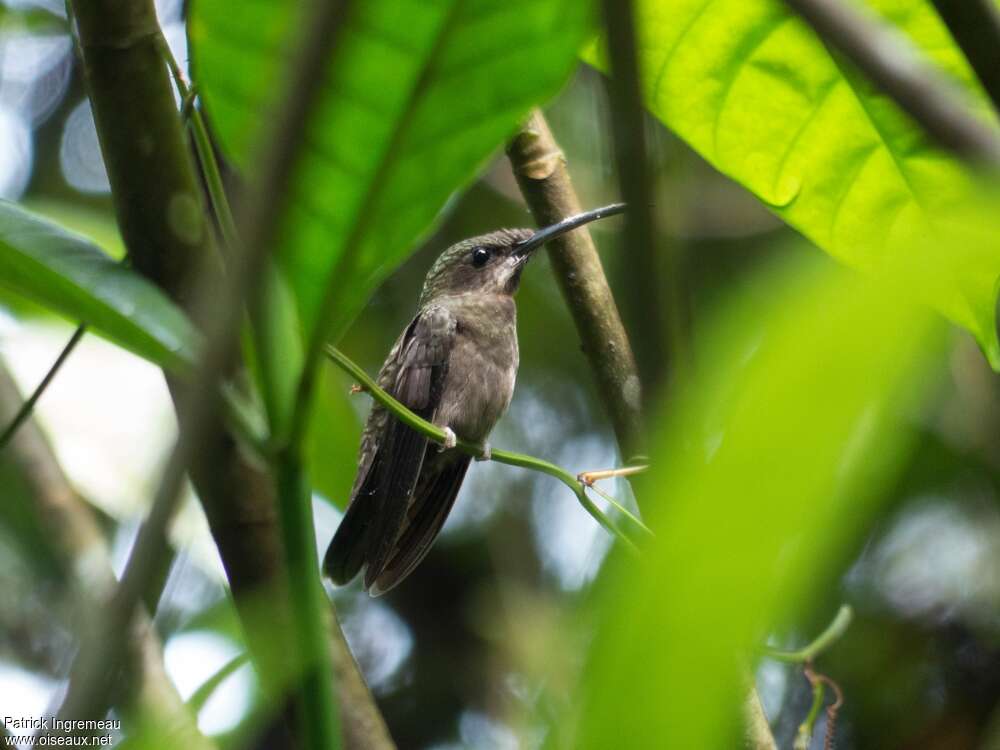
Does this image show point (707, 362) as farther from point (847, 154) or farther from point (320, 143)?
point (847, 154)

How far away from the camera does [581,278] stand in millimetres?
2023

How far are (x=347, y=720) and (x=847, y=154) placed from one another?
1.05 m

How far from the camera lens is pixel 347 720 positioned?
1.60 metres

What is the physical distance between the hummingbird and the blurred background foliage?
29cm

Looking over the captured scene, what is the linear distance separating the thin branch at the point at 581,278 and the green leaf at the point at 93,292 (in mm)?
943

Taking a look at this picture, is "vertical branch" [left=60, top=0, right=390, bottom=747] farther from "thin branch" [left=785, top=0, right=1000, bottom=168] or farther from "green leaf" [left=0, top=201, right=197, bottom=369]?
"thin branch" [left=785, top=0, right=1000, bottom=168]

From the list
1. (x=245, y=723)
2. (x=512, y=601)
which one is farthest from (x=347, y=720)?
(x=512, y=601)

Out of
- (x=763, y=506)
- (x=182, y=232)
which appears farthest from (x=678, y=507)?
(x=182, y=232)

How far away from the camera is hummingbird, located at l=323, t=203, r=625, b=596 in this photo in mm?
3059

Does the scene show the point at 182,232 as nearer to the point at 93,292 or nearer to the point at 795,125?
the point at 93,292

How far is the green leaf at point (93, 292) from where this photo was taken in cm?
98

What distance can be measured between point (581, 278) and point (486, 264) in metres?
2.01

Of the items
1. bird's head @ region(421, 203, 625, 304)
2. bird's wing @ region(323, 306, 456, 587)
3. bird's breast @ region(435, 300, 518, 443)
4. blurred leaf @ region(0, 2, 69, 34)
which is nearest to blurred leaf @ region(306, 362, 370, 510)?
bird's wing @ region(323, 306, 456, 587)

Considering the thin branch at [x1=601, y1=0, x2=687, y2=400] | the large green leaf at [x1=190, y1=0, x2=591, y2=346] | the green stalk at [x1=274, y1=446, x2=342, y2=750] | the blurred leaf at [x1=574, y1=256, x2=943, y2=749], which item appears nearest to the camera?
the blurred leaf at [x1=574, y1=256, x2=943, y2=749]
